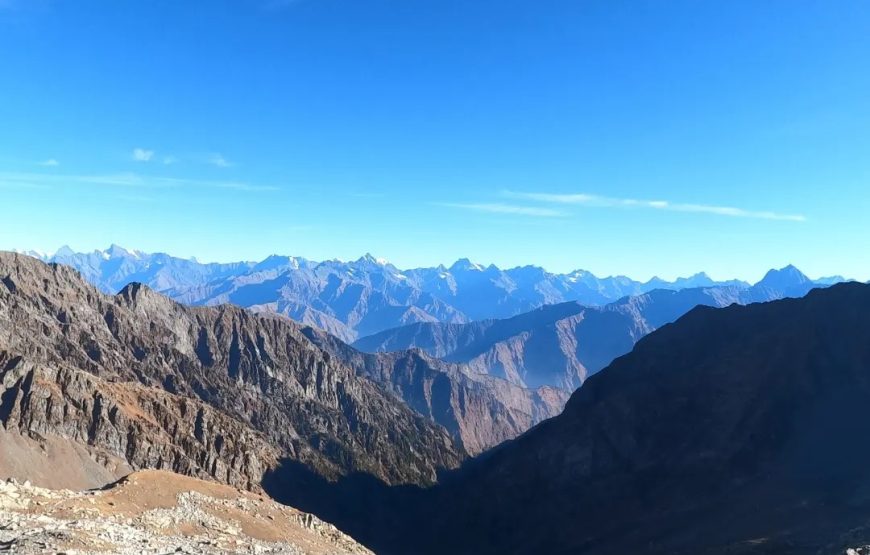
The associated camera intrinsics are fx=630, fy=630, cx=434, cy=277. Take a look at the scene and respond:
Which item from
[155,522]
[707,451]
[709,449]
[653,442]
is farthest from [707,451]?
[155,522]

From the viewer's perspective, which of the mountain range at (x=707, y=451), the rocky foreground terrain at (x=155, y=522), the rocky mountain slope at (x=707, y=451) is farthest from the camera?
the rocky mountain slope at (x=707, y=451)

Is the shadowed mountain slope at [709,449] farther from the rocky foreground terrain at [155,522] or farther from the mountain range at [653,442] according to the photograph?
the rocky foreground terrain at [155,522]

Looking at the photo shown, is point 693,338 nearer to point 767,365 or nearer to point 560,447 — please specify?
point 767,365

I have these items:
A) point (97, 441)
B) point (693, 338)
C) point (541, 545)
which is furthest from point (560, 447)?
point (97, 441)

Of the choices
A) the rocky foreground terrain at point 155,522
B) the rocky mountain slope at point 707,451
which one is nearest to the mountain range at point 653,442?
the rocky mountain slope at point 707,451

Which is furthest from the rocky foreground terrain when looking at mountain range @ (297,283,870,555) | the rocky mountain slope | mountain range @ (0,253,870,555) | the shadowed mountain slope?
the shadowed mountain slope
